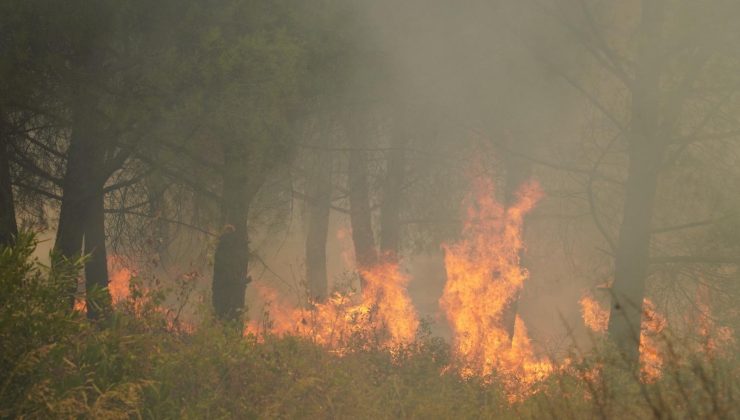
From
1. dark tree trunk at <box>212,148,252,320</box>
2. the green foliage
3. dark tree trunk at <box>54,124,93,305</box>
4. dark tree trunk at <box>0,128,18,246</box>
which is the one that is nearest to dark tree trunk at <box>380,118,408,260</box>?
dark tree trunk at <box>212,148,252,320</box>

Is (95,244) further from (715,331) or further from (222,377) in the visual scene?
(715,331)

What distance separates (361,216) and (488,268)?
2.99 m

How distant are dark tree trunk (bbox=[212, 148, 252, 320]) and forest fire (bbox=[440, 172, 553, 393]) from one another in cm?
492

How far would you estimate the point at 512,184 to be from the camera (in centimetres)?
1752

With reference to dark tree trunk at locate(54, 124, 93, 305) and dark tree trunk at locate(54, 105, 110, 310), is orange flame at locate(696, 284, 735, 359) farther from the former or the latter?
dark tree trunk at locate(54, 124, 93, 305)

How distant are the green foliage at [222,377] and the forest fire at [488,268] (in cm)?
464

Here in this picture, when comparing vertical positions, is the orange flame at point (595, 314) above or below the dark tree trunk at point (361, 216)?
below

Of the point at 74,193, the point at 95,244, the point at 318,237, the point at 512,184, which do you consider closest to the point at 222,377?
the point at 74,193

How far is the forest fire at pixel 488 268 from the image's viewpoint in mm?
16672

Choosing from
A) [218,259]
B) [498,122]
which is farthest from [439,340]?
[498,122]

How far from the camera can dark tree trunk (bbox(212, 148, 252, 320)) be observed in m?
13.1

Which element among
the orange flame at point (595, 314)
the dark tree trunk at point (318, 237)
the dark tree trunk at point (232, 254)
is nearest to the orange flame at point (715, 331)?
the orange flame at point (595, 314)

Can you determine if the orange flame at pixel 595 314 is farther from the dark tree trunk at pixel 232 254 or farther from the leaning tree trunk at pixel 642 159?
the dark tree trunk at pixel 232 254

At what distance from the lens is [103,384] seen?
22.7 ft
